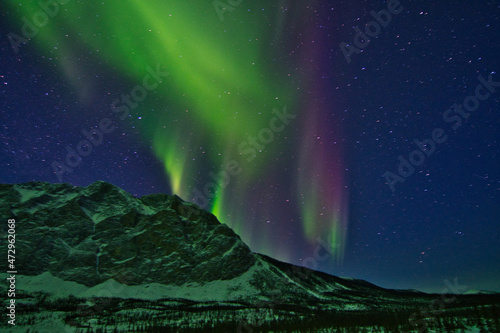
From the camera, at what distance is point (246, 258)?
189875 millimetres

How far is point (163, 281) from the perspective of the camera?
536 feet

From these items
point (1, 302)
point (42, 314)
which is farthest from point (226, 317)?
point (1, 302)

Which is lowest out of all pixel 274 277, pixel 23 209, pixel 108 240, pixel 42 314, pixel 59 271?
pixel 42 314

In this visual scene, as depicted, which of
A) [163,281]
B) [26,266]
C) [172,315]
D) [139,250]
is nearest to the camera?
[172,315]

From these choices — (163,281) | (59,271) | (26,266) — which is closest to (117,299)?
(163,281)

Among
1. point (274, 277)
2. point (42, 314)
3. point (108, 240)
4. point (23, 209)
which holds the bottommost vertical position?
point (42, 314)

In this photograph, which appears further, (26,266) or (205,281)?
(205,281)

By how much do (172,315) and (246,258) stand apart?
333 ft

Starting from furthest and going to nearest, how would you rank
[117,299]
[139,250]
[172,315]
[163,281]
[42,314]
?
[139,250] → [163,281] → [117,299] → [172,315] → [42,314]

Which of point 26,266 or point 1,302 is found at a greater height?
point 26,266

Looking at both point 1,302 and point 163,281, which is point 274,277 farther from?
point 1,302

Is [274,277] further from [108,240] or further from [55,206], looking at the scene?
[55,206]

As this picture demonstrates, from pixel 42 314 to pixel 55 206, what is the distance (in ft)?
437

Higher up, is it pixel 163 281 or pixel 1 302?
pixel 163 281
